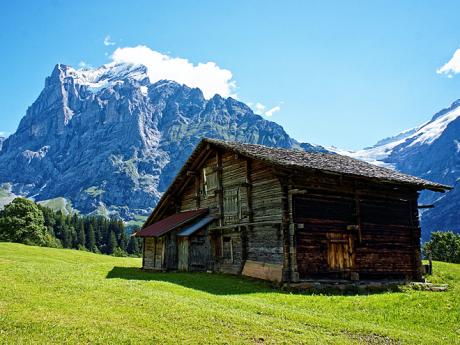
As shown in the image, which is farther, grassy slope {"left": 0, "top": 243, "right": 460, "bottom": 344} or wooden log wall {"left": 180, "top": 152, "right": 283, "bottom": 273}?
wooden log wall {"left": 180, "top": 152, "right": 283, "bottom": 273}

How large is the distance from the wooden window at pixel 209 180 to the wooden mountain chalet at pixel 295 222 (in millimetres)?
77

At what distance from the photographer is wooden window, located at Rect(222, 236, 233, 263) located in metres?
28.7

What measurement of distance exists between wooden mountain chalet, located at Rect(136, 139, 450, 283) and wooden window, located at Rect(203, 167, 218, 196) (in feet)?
0.25

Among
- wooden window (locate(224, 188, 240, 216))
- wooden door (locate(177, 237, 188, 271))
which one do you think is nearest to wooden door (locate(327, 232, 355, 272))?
wooden window (locate(224, 188, 240, 216))

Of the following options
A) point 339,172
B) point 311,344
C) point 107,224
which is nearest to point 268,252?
point 339,172

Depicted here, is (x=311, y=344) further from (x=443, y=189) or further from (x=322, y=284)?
(x=443, y=189)

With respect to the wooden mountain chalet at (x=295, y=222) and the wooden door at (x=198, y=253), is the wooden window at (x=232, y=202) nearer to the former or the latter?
the wooden mountain chalet at (x=295, y=222)

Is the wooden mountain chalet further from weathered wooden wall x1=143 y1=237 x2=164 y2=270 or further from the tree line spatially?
the tree line

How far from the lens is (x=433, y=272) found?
31375mm

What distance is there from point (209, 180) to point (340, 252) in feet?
39.2

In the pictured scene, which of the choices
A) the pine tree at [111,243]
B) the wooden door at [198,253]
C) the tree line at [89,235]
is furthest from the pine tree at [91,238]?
the wooden door at [198,253]

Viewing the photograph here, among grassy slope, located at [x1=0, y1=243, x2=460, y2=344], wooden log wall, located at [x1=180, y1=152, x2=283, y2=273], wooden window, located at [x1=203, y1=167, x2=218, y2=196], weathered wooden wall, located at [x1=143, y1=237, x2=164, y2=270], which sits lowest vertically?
grassy slope, located at [x1=0, y1=243, x2=460, y2=344]

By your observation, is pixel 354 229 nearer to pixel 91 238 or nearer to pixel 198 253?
pixel 198 253

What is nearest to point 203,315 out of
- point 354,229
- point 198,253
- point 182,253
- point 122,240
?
point 354,229
